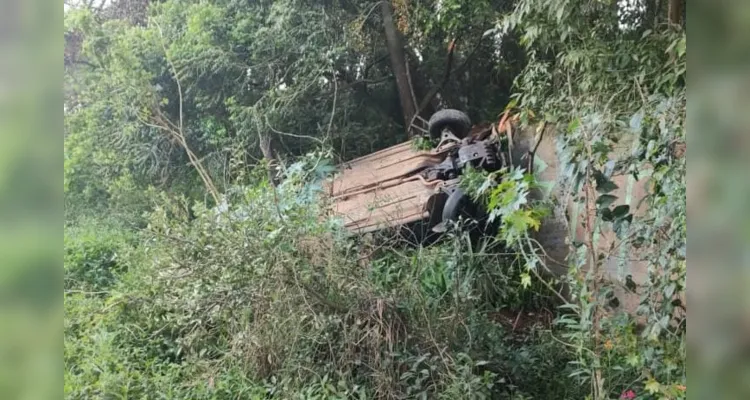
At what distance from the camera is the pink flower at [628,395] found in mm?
1734

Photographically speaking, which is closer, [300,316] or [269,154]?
[300,316]

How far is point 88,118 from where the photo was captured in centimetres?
321

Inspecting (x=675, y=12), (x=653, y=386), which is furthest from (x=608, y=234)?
(x=675, y=12)

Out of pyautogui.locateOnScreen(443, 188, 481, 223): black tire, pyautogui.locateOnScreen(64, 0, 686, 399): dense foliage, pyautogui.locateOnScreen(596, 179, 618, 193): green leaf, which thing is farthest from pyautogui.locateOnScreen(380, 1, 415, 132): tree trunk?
pyautogui.locateOnScreen(596, 179, 618, 193): green leaf

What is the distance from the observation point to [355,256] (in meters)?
2.31

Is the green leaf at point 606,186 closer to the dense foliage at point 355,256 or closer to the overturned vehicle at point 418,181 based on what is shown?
the dense foliage at point 355,256

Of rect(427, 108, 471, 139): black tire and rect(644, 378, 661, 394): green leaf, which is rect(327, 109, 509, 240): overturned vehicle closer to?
rect(427, 108, 471, 139): black tire

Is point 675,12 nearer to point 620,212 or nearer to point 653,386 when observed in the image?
point 620,212

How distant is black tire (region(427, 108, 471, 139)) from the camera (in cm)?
362

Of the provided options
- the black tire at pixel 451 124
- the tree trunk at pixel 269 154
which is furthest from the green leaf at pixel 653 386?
the black tire at pixel 451 124

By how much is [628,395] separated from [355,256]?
1153mm
